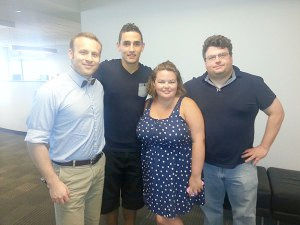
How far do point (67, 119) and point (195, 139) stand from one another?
2.67 ft

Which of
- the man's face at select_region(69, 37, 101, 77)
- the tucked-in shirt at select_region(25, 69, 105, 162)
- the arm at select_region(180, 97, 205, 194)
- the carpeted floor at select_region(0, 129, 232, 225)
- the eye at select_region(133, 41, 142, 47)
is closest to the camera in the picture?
the tucked-in shirt at select_region(25, 69, 105, 162)

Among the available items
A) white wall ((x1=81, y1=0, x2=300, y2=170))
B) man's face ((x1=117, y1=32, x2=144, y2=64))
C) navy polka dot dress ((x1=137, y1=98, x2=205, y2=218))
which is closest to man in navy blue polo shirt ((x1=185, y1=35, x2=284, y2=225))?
navy polka dot dress ((x1=137, y1=98, x2=205, y2=218))

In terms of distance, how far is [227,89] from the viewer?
5.38 feet

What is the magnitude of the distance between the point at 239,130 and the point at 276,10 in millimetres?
1672

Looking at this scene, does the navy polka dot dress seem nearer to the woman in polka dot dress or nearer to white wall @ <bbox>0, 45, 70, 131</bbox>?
the woman in polka dot dress

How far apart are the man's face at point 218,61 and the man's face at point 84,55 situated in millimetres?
762

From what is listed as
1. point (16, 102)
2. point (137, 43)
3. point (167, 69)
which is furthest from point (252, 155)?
point (16, 102)

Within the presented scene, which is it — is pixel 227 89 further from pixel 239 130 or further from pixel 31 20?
pixel 31 20

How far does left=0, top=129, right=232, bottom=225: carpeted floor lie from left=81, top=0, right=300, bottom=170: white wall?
128cm

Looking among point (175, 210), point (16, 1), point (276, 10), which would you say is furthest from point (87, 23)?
point (175, 210)

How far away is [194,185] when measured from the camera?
1.56 meters

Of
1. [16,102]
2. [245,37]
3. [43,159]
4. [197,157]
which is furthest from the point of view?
[16,102]

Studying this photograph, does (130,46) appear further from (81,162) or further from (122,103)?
(81,162)

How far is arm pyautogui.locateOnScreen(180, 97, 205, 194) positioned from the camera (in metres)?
1.53
